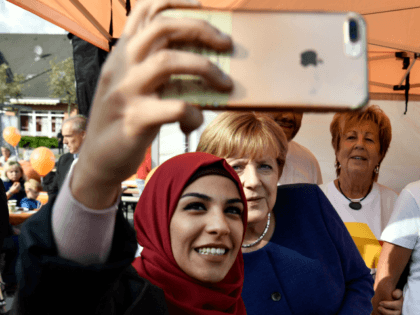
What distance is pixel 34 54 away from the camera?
115ft

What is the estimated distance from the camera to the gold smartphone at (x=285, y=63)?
1.71 feet

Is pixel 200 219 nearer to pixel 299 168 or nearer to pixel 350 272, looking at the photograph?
pixel 350 272

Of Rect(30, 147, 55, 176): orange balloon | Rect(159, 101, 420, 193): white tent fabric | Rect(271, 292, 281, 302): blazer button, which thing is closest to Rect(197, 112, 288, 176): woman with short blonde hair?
Rect(271, 292, 281, 302): blazer button

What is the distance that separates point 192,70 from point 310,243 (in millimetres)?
1217

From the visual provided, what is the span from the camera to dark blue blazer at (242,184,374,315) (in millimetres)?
1360

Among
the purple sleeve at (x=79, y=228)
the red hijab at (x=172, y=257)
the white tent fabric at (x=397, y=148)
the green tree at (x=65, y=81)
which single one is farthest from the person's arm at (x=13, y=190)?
the green tree at (x=65, y=81)

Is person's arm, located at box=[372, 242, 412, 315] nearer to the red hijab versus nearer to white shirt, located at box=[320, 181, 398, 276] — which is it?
white shirt, located at box=[320, 181, 398, 276]

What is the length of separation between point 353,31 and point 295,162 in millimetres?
2089

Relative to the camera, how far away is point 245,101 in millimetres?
523

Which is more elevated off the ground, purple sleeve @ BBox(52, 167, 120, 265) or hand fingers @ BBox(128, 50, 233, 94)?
hand fingers @ BBox(128, 50, 233, 94)

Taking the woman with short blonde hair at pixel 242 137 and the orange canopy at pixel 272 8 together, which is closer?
the woman with short blonde hair at pixel 242 137

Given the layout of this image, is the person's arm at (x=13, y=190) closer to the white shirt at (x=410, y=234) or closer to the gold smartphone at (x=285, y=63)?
the white shirt at (x=410, y=234)

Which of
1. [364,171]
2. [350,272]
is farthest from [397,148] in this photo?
[350,272]

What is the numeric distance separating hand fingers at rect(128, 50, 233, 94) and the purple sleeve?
0.20 m
